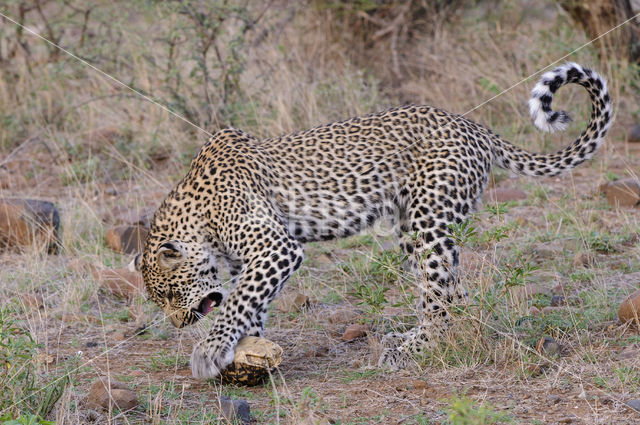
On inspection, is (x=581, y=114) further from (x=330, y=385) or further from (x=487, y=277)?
(x=330, y=385)

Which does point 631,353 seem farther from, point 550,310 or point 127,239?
point 127,239

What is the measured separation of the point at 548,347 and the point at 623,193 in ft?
12.8

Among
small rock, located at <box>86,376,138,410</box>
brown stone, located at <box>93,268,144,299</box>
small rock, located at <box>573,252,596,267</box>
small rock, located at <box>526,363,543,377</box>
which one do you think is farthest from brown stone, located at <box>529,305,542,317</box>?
brown stone, located at <box>93,268,144,299</box>

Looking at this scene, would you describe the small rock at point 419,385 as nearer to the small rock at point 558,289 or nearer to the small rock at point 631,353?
the small rock at point 631,353

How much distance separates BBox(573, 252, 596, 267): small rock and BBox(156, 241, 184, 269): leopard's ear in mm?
3546

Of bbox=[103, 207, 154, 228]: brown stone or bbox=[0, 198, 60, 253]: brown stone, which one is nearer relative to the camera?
bbox=[0, 198, 60, 253]: brown stone

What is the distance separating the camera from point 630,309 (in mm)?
5934

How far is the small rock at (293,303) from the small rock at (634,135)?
5.73 metres

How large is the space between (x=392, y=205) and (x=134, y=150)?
18.2ft

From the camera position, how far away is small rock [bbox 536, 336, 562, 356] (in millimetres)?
5520

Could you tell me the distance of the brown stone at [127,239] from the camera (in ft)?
28.1

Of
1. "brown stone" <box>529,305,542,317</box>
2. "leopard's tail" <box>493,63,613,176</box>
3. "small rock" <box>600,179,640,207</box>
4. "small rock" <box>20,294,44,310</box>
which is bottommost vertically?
"brown stone" <box>529,305,542,317</box>

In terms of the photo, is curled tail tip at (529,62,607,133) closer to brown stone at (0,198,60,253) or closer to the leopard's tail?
the leopard's tail

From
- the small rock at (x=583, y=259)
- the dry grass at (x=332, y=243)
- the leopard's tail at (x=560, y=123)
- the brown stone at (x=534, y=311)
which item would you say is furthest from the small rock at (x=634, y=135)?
the brown stone at (x=534, y=311)
